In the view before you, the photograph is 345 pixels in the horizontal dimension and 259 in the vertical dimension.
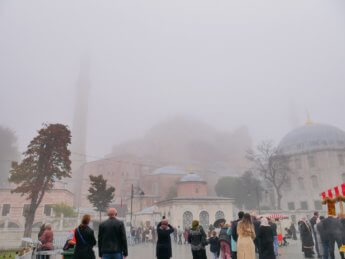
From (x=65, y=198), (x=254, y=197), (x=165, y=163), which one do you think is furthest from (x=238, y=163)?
(x=65, y=198)

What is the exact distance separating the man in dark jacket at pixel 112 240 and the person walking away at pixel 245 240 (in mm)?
2538

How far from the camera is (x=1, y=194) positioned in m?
46.7

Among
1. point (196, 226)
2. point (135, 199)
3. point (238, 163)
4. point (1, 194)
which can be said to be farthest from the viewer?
point (238, 163)

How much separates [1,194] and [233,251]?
161 feet

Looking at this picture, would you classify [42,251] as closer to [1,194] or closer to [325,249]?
[325,249]

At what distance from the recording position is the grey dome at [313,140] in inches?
2146

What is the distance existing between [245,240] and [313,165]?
2083 inches

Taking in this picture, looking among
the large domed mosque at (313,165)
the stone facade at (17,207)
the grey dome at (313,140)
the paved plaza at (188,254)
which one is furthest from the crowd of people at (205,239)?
the grey dome at (313,140)

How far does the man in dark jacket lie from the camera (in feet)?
18.8

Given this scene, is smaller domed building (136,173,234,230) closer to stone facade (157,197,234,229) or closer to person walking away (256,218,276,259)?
stone facade (157,197,234,229)

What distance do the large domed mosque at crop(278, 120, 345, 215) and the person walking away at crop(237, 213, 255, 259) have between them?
49.7 m

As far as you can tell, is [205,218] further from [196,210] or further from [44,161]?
[44,161]

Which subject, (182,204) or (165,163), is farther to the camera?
(165,163)

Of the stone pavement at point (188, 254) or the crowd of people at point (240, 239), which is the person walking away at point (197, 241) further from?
the stone pavement at point (188, 254)
